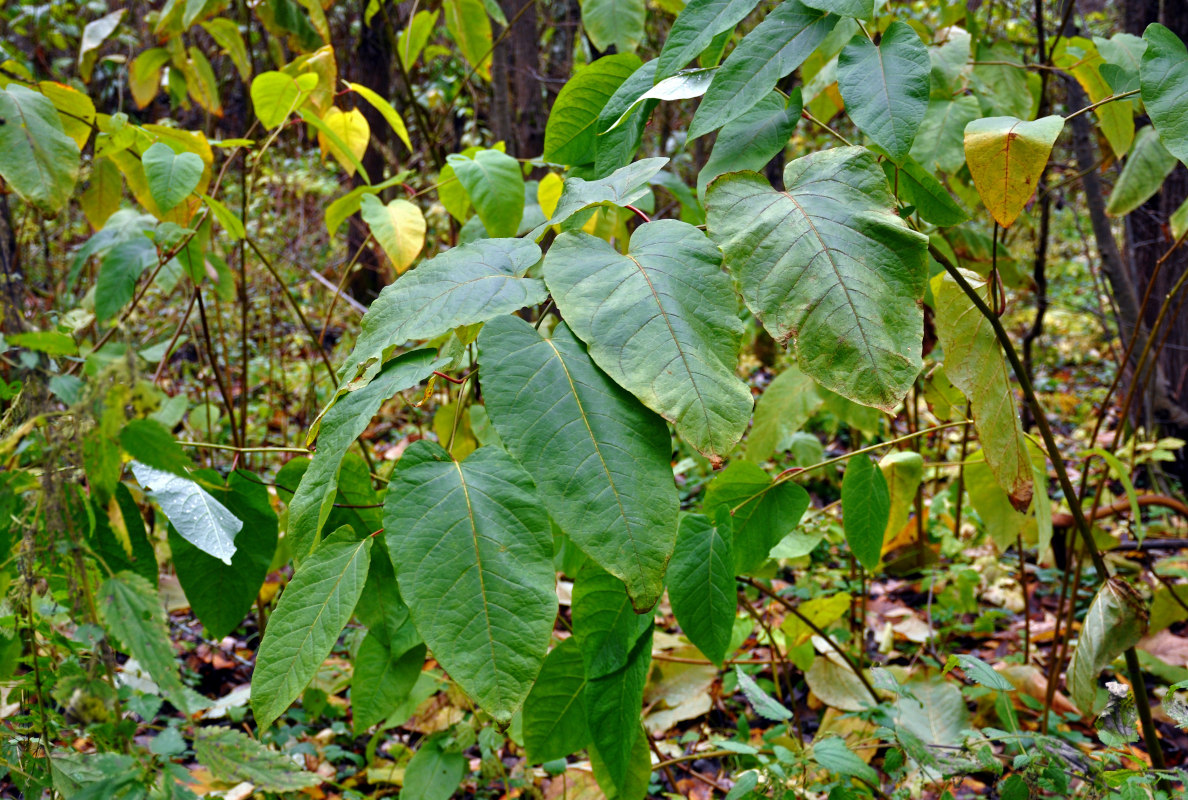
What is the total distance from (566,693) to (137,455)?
627mm

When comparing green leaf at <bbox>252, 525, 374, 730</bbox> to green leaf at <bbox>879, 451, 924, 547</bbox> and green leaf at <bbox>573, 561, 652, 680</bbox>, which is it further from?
green leaf at <bbox>879, 451, 924, 547</bbox>

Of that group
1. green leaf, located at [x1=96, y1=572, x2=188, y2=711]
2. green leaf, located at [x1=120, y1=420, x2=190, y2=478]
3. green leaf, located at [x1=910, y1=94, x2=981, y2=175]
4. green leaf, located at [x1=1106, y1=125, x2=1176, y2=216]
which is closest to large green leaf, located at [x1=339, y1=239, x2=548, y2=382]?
green leaf, located at [x1=120, y1=420, x2=190, y2=478]

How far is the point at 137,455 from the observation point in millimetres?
625

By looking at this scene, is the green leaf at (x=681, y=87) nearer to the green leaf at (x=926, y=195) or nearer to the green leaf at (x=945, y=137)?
the green leaf at (x=926, y=195)

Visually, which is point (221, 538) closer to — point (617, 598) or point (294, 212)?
point (617, 598)

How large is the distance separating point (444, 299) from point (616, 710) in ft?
1.68

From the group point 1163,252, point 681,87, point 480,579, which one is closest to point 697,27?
point 681,87

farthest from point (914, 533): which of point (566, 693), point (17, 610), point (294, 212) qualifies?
point (294, 212)

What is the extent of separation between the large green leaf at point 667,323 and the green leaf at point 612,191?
4 centimetres

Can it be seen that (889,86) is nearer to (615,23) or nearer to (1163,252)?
(615,23)

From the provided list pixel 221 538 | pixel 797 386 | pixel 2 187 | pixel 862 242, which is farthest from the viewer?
pixel 2 187


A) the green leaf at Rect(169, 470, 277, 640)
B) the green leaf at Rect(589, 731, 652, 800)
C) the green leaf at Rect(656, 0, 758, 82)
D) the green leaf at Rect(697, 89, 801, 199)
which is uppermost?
the green leaf at Rect(656, 0, 758, 82)

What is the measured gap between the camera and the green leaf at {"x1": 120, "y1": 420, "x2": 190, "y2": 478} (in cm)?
63

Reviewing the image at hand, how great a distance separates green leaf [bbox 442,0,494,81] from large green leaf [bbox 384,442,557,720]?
4.81 ft
